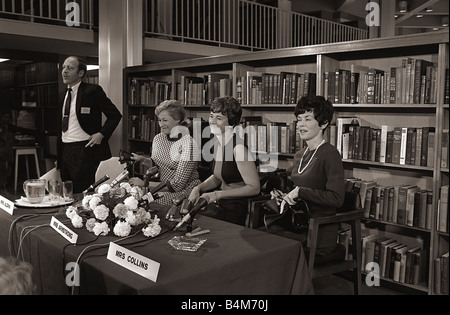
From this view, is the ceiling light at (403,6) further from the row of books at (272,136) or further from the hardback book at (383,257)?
the hardback book at (383,257)

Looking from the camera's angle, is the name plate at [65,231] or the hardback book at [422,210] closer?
the name plate at [65,231]

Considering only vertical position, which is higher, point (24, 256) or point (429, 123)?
point (429, 123)

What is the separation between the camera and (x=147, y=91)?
5609 millimetres

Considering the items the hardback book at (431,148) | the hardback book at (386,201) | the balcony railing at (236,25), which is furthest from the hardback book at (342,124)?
the balcony railing at (236,25)

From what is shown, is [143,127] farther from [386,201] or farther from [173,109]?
[386,201]

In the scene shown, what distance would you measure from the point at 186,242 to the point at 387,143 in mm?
2023

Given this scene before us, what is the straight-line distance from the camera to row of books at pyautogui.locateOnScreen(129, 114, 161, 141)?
214 inches

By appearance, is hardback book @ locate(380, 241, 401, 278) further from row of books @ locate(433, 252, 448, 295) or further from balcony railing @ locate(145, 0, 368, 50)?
balcony railing @ locate(145, 0, 368, 50)

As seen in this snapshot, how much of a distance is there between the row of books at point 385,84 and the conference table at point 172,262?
1745 millimetres

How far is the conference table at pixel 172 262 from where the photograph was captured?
158cm
